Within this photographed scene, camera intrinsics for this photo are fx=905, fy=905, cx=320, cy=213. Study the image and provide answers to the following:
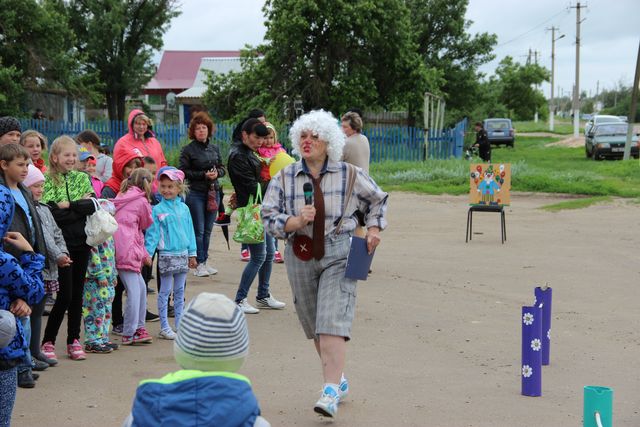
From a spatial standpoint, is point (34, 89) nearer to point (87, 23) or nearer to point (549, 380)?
point (87, 23)

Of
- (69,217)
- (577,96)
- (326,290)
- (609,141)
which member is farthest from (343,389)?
(577,96)

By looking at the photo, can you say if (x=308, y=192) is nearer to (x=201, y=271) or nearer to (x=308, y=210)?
(x=308, y=210)

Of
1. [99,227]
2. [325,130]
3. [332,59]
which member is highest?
[332,59]

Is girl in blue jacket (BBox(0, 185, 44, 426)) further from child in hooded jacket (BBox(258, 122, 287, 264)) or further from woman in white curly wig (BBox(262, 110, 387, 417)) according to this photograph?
child in hooded jacket (BBox(258, 122, 287, 264))

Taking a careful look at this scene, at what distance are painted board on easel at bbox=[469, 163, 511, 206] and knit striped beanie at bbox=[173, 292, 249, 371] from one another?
40.6ft

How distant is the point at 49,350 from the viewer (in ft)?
23.7

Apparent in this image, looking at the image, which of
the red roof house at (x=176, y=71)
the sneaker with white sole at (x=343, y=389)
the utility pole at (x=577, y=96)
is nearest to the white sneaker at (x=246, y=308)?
the sneaker with white sole at (x=343, y=389)

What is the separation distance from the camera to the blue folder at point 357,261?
5824 mm

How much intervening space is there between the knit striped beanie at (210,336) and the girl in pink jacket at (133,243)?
479 centimetres

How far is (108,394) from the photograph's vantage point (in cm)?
639

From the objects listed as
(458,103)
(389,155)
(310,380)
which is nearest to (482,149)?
(389,155)

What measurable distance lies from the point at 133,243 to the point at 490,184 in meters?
8.61

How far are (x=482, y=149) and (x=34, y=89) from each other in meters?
19.3

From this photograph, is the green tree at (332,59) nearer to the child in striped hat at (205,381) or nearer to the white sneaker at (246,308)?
the white sneaker at (246,308)
